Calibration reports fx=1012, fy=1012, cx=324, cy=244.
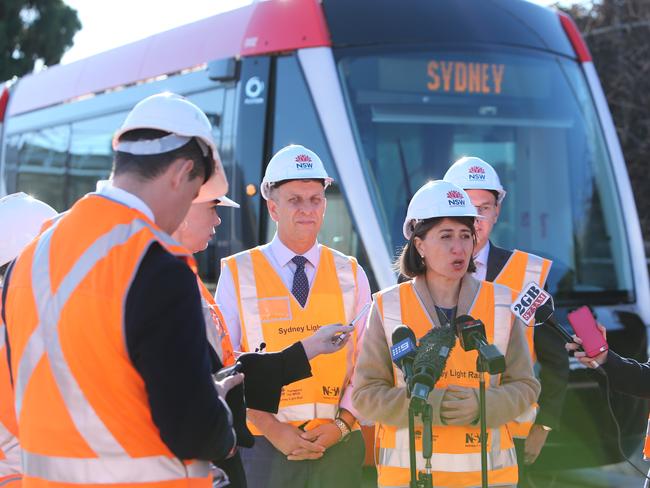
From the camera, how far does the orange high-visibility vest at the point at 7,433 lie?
311 cm

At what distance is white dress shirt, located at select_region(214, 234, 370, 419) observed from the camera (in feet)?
15.0

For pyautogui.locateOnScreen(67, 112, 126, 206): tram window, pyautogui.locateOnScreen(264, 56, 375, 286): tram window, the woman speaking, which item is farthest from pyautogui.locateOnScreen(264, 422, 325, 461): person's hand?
pyautogui.locateOnScreen(67, 112, 126, 206): tram window

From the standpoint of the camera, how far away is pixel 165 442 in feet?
8.14

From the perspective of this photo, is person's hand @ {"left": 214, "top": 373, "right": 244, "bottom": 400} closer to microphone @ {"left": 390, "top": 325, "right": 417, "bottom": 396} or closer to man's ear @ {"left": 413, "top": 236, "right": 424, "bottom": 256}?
microphone @ {"left": 390, "top": 325, "right": 417, "bottom": 396}

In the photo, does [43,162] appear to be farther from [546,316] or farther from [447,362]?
[546,316]

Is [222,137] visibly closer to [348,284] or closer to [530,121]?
[530,121]

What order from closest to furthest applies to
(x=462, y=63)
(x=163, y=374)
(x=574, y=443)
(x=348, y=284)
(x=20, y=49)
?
1. (x=163, y=374)
2. (x=348, y=284)
3. (x=574, y=443)
4. (x=462, y=63)
5. (x=20, y=49)

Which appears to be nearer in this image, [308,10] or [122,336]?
[122,336]

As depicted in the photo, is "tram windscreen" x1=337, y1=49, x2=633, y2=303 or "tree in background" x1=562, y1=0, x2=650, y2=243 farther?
"tree in background" x1=562, y1=0, x2=650, y2=243

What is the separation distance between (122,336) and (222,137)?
223 inches

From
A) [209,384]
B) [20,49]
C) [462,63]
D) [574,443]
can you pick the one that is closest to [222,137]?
[462,63]

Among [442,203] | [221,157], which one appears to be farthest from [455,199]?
[221,157]

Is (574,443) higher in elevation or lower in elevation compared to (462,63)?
lower

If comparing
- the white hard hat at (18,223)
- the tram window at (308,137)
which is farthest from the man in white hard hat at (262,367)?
the tram window at (308,137)
